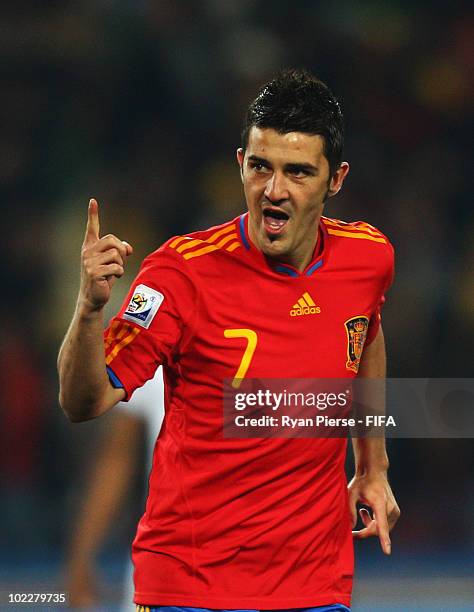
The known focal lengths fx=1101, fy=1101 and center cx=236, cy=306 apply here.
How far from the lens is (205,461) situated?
2693mm

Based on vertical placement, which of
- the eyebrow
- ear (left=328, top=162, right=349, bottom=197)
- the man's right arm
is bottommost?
the man's right arm

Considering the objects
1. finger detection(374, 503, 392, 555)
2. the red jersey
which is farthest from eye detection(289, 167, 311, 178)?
finger detection(374, 503, 392, 555)

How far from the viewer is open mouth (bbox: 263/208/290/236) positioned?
2.77 metres

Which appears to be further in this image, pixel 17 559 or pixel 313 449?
pixel 17 559

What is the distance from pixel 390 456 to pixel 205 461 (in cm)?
379

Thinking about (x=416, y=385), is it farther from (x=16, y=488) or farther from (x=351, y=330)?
(x=351, y=330)

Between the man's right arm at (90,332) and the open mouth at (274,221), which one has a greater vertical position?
the open mouth at (274,221)

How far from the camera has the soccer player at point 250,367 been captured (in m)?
2.65

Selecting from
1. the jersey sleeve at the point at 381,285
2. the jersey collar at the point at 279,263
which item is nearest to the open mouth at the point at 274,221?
the jersey collar at the point at 279,263

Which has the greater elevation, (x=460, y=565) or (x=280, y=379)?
(x=280, y=379)

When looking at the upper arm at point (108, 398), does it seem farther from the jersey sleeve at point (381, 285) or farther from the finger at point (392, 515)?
the finger at point (392, 515)

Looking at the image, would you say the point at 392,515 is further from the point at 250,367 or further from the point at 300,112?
the point at 300,112

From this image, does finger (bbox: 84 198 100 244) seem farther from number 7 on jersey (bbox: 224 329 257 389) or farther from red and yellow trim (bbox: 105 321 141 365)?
number 7 on jersey (bbox: 224 329 257 389)

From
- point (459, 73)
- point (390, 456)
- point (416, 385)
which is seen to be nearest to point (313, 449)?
point (416, 385)
